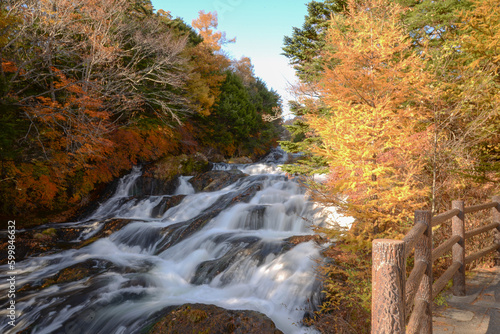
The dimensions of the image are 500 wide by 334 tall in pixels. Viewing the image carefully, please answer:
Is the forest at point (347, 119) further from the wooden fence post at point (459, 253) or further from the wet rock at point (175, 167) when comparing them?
the wet rock at point (175, 167)

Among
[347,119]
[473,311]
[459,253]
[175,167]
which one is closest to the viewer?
[473,311]

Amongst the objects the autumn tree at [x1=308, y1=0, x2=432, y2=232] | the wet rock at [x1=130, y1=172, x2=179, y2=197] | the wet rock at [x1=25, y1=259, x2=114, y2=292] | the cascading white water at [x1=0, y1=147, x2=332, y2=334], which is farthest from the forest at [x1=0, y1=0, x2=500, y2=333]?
the wet rock at [x1=25, y1=259, x2=114, y2=292]

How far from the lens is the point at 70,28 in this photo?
11430 millimetres

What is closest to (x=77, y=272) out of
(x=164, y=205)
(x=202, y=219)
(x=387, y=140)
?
(x=202, y=219)

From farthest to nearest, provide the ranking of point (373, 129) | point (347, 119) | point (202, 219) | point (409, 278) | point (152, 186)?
point (152, 186), point (202, 219), point (347, 119), point (373, 129), point (409, 278)

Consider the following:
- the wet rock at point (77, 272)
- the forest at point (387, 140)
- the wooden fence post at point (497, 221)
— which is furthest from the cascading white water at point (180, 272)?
the wooden fence post at point (497, 221)

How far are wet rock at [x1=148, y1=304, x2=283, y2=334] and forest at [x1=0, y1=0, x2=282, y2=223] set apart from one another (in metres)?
7.27

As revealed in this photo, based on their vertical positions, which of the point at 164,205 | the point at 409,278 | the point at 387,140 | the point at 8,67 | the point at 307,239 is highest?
Result: the point at 8,67

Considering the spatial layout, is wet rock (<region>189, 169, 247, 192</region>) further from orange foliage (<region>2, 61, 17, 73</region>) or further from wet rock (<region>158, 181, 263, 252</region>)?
orange foliage (<region>2, 61, 17, 73</region>)

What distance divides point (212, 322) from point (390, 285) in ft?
11.9

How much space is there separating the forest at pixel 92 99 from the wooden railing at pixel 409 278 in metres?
9.92

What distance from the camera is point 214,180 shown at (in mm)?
15320

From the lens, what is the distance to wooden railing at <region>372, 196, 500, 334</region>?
2088mm

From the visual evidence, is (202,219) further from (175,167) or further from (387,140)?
(387,140)
